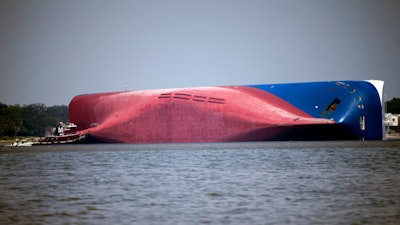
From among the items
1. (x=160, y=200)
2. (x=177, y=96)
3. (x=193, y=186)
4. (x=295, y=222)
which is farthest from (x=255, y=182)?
(x=177, y=96)

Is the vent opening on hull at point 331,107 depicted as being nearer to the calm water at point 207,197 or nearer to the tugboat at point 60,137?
the tugboat at point 60,137

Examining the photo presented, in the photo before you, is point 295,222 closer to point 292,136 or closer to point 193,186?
point 193,186

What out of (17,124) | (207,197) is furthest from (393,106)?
(207,197)

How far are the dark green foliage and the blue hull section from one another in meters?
96.0

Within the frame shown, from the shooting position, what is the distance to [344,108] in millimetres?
79062

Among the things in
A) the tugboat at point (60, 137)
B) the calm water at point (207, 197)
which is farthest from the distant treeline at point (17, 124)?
the calm water at point (207, 197)

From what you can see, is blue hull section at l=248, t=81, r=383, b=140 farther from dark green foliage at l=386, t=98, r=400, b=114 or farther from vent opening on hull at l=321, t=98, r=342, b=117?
dark green foliage at l=386, t=98, r=400, b=114

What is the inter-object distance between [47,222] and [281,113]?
67.0 m

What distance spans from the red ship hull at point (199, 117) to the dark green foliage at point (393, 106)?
314 ft

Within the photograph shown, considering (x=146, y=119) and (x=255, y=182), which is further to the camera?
(x=146, y=119)

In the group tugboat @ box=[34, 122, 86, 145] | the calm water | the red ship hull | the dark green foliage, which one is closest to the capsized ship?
the red ship hull

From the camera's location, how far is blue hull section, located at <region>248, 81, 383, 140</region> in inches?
3086

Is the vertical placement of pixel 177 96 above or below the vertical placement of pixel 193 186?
above

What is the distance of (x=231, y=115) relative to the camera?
8375 cm
